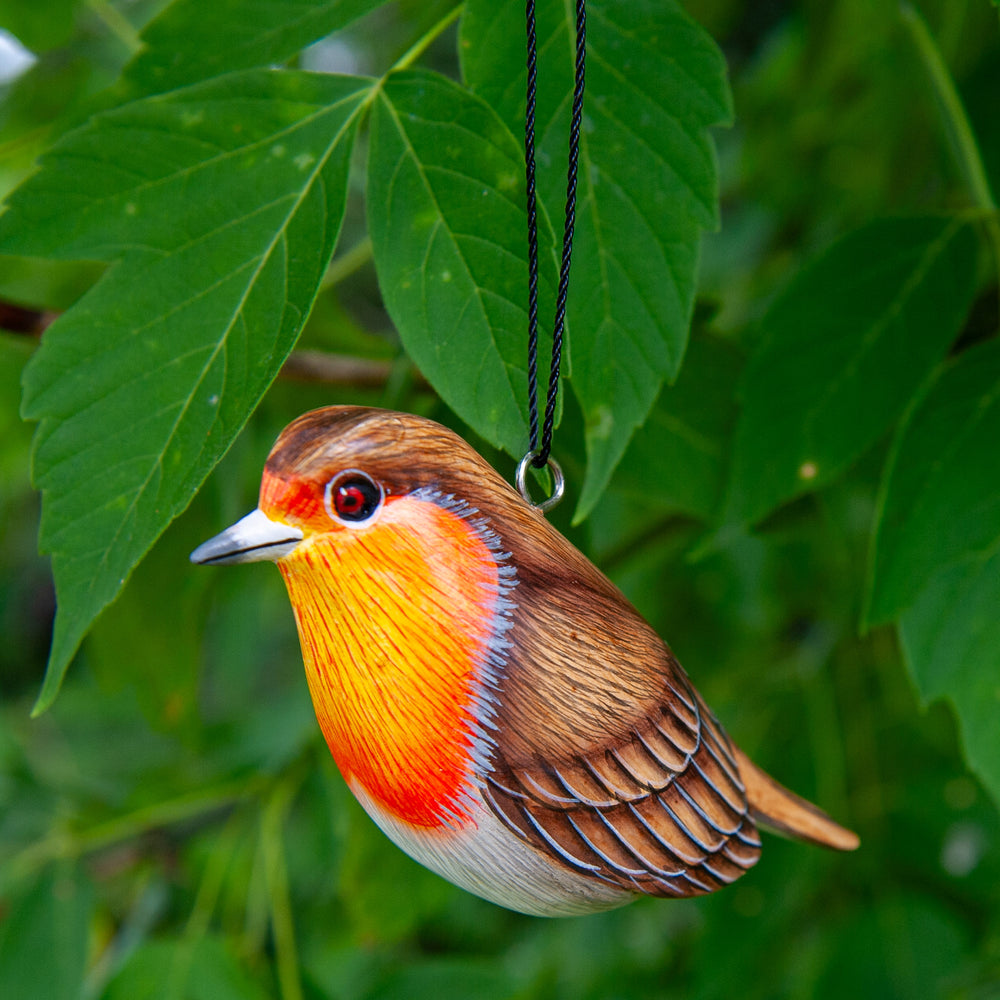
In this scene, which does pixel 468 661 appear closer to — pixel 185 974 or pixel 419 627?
pixel 419 627

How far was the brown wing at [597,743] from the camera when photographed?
0.49 metres

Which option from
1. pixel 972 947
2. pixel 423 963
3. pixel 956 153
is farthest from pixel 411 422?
pixel 972 947

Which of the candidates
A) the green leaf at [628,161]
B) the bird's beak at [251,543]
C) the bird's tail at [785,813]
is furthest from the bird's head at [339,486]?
Answer: the bird's tail at [785,813]

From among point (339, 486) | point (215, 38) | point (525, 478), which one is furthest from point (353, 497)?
point (215, 38)

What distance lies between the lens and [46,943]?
953mm

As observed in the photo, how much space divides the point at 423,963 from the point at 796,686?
22.8 inches

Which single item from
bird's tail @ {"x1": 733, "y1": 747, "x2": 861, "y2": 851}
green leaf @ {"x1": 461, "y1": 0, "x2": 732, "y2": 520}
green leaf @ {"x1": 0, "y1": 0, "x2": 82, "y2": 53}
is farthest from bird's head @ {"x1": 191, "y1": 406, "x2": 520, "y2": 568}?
green leaf @ {"x1": 0, "y1": 0, "x2": 82, "y2": 53}

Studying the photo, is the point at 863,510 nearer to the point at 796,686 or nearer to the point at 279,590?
the point at 796,686

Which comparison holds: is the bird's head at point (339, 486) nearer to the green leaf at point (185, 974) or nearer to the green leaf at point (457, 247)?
the green leaf at point (457, 247)

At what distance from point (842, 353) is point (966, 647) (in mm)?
234

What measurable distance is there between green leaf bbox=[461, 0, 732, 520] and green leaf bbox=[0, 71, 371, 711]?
0.11 metres

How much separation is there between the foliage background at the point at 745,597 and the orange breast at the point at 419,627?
170 mm

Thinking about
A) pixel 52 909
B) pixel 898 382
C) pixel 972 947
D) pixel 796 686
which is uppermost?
pixel 898 382

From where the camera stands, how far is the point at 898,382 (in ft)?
2.33
